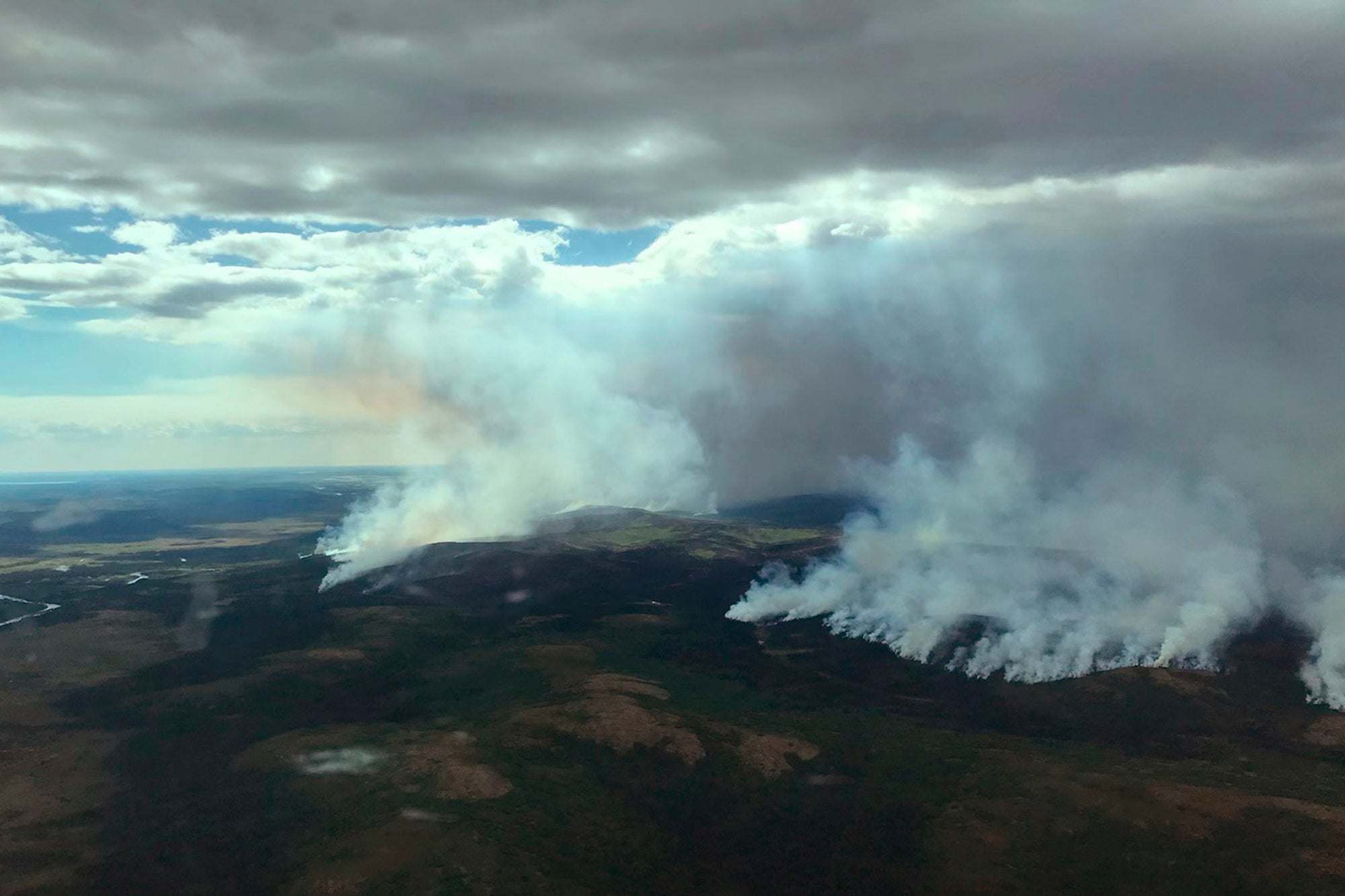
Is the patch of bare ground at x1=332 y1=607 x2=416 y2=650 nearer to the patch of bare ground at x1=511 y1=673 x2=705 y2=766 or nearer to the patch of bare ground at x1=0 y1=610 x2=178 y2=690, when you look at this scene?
the patch of bare ground at x1=0 y1=610 x2=178 y2=690

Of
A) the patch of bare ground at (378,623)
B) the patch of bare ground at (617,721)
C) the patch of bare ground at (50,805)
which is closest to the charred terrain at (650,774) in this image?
the patch of bare ground at (50,805)

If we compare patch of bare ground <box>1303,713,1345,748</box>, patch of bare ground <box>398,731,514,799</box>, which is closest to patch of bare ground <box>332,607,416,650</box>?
patch of bare ground <box>398,731,514,799</box>

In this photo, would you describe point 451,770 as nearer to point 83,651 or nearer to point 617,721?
point 617,721

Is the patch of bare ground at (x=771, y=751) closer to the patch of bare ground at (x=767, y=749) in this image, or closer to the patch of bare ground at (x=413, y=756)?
the patch of bare ground at (x=767, y=749)

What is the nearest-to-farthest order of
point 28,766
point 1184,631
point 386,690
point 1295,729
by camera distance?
point 28,766
point 1295,729
point 386,690
point 1184,631

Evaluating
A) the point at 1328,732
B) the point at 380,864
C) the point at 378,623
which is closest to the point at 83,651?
the point at 378,623

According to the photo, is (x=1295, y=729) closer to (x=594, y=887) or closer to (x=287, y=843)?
(x=594, y=887)

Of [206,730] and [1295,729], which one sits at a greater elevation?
[206,730]

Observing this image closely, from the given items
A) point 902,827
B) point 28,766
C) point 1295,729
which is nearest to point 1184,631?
point 1295,729
